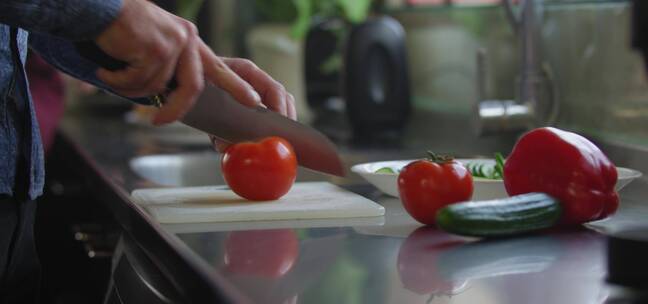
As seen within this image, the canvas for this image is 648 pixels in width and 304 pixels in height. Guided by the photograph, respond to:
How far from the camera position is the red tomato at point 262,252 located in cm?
105

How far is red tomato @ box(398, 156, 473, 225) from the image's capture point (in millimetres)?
1260

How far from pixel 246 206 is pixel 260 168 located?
0.18 ft

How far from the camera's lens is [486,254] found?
1107mm

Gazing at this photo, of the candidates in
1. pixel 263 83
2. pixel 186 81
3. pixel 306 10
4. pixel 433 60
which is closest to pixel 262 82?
pixel 263 83

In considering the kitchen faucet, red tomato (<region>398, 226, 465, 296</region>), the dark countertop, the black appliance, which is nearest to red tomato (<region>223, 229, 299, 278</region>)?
the dark countertop

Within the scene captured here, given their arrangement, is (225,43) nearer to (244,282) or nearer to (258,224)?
(258,224)

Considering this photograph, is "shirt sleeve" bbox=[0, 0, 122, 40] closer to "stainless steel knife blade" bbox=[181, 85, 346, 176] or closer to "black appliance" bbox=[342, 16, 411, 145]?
"stainless steel knife blade" bbox=[181, 85, 346, 176]

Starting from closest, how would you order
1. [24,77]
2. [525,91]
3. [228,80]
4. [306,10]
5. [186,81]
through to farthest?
[186,81], [228,80], [24,77], [525,91], [306,10]

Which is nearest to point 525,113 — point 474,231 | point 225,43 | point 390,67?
point 390,67

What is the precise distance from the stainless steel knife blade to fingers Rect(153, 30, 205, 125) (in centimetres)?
29

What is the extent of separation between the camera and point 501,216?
1149mm

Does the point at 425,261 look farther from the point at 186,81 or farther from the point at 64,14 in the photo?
the point at 64,14

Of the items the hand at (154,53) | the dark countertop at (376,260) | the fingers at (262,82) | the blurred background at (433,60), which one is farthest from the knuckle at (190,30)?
the blurred background at (433,60)

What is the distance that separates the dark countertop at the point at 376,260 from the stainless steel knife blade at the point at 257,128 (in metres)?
0.11
